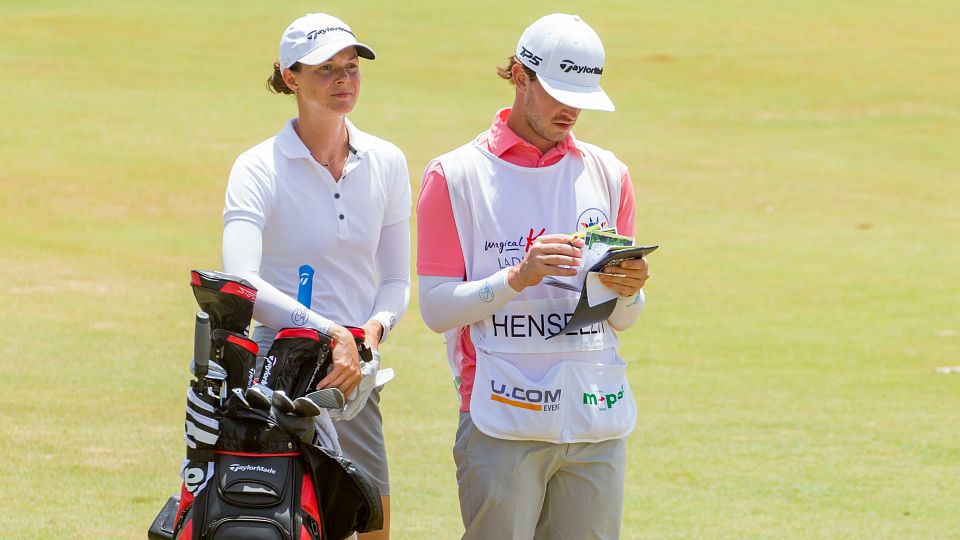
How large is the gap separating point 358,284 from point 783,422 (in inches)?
175

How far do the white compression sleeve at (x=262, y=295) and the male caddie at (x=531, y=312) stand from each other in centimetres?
37

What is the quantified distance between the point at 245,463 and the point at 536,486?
787 mm

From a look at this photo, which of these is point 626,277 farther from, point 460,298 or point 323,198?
point 323,198

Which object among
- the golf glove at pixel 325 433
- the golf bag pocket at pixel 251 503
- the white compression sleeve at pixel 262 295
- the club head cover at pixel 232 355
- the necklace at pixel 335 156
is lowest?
the golf bag pocket at pixel 251 503

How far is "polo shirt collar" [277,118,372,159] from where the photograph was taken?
4633 millimetres

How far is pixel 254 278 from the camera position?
4.28m

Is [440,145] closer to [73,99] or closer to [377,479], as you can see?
[73,99]

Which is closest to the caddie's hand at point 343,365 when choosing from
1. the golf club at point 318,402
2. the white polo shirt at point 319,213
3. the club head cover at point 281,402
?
the golf club at point 318,402

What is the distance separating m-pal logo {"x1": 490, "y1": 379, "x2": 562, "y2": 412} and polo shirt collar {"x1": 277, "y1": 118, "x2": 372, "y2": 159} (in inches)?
42.2

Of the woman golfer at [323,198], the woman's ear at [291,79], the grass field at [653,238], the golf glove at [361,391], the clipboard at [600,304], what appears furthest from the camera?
the grass field at [653,238]

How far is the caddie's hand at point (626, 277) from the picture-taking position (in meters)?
3.92

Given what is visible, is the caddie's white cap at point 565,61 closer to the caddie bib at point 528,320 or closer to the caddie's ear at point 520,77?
the caddie's ear at point 520,77

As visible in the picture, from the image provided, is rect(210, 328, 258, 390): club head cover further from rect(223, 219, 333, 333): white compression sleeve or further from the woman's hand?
the woman's hand

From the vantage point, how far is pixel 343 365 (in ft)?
13.5
